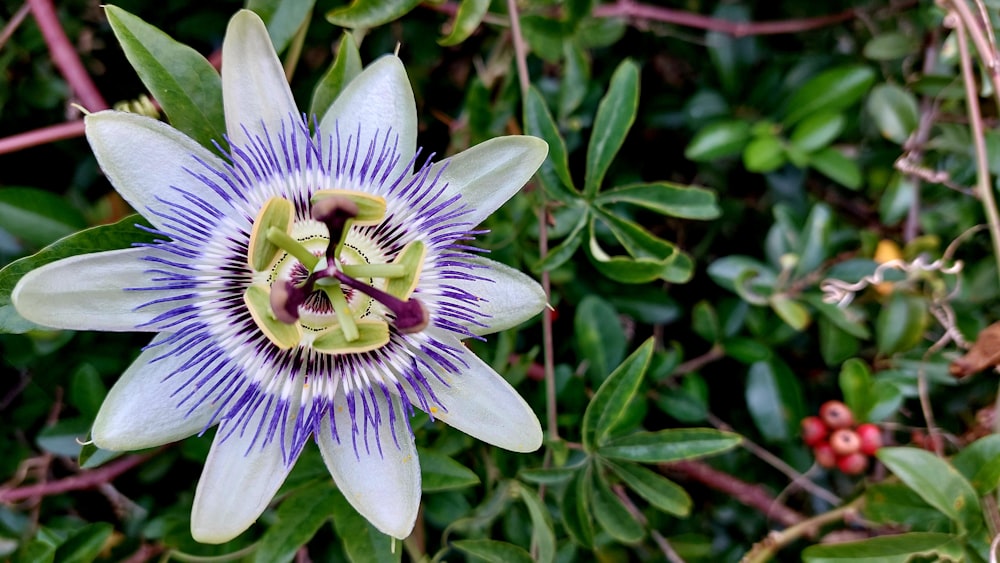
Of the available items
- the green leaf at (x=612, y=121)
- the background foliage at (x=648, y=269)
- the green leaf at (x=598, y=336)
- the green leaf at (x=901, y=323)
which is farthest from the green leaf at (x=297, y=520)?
the green leaf at (x=901, y=323)

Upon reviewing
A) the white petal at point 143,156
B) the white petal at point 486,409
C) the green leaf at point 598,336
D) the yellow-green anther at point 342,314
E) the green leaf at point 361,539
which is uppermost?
the white petal at point 143,156

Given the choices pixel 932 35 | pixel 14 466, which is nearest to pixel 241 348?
pixel 14 466

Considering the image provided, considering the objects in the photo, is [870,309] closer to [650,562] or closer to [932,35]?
[932,35]

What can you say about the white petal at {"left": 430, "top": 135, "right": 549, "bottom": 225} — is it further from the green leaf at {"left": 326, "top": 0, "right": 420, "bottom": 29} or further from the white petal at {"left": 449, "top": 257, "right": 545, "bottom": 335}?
the green leaf at {"left": 326, "top": 0, "right": 420, "bottom": 29}

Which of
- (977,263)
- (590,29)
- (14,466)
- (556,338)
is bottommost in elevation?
(14,466)

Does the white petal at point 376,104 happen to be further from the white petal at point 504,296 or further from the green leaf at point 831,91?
the green leaf at point 831,91

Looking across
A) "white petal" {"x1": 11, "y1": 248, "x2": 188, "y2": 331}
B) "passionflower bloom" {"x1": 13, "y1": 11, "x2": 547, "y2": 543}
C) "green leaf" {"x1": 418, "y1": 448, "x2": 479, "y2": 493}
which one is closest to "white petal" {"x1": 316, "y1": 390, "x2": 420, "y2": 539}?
"passionflower bloom" {"x1": 13, "y1": 11, "x2": 547, "y2": 543}
